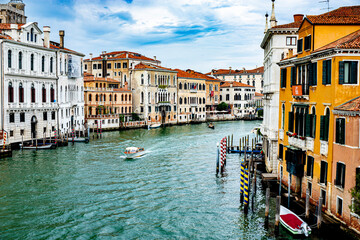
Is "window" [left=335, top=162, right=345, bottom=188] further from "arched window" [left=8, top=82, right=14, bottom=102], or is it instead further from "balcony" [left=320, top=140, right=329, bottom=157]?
"arched window" [left=8, top=82, right=14, bottom=102]

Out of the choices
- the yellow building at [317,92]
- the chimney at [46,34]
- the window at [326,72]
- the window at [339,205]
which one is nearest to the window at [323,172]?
the yellow building at [317,92]

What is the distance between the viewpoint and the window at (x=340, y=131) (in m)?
10.6

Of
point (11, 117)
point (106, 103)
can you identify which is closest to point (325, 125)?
point (11, 117)

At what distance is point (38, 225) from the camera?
12.5 metres

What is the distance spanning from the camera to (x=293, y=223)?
11484 mm

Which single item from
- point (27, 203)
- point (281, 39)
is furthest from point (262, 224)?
point (281, 39)

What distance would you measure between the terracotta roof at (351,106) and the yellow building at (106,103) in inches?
1242

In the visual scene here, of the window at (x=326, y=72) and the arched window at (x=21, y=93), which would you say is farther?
the arched window at (x=21, y=93)

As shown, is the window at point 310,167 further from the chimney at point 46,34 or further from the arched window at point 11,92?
the chimney at point 46,34

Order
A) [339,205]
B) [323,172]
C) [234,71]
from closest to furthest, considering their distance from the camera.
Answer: [339,205], [323,172], [234,71]

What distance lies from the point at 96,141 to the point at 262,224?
22.5m

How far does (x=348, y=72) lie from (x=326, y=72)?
0.74 m

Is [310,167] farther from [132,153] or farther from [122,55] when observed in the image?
[122,55]

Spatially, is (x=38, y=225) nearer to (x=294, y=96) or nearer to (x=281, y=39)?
(x=294, y=96)
